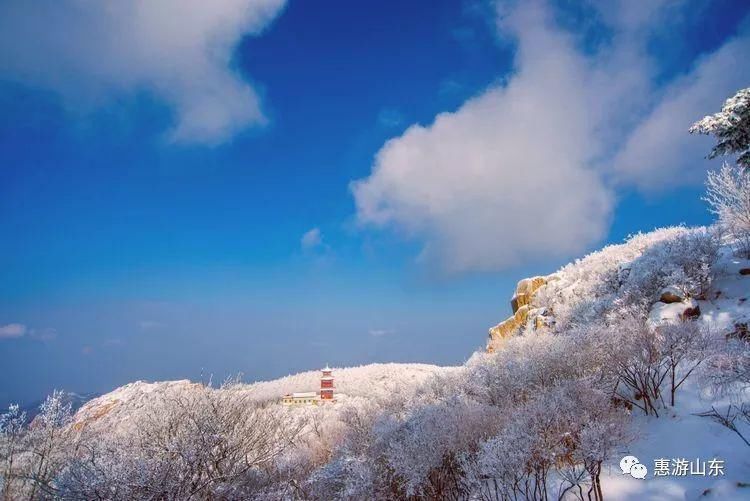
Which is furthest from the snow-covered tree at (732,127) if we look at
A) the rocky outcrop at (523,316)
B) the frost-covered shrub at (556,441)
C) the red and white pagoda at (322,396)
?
the red and white pagoda at (322,396)

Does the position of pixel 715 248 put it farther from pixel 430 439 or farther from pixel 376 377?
pixel 376 377

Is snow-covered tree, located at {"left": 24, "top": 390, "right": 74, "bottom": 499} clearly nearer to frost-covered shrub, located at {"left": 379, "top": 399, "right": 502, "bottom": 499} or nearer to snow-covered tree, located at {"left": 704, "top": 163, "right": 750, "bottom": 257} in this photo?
frost-covered shrub, located at {"left": 379, "top": 399, "right": 502, "bottom": 499}

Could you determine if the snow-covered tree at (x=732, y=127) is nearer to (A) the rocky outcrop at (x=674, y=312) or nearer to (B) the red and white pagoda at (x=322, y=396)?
(A) the rocky outcrop at (x=674, y=312)

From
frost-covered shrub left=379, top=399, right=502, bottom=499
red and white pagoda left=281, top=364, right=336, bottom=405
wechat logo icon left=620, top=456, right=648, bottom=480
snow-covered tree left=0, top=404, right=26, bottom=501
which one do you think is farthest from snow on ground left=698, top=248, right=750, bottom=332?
red and white pagoda left=281, top=364, right=336, bottom=405

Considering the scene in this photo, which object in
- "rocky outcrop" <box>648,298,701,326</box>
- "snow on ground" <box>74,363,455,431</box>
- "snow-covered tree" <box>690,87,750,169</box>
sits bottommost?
"snow on ground" <box>74,363,455,431</box>

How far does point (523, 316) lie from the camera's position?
40562 mm

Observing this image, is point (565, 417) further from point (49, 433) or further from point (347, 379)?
point (347, 379)

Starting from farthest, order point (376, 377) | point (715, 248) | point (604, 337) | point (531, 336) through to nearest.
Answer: point (376, 377), point (531, 336), point (715, 248), point (604, 337)

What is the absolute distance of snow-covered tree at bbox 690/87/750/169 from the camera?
18.7 meters

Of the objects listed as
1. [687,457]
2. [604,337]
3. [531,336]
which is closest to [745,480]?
[687,457]

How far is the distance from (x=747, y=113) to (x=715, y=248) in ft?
40.9

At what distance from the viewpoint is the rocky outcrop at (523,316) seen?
119 feet

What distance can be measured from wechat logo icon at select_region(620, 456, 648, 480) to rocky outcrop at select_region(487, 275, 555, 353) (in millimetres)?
17936

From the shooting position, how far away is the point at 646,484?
15.7 m
